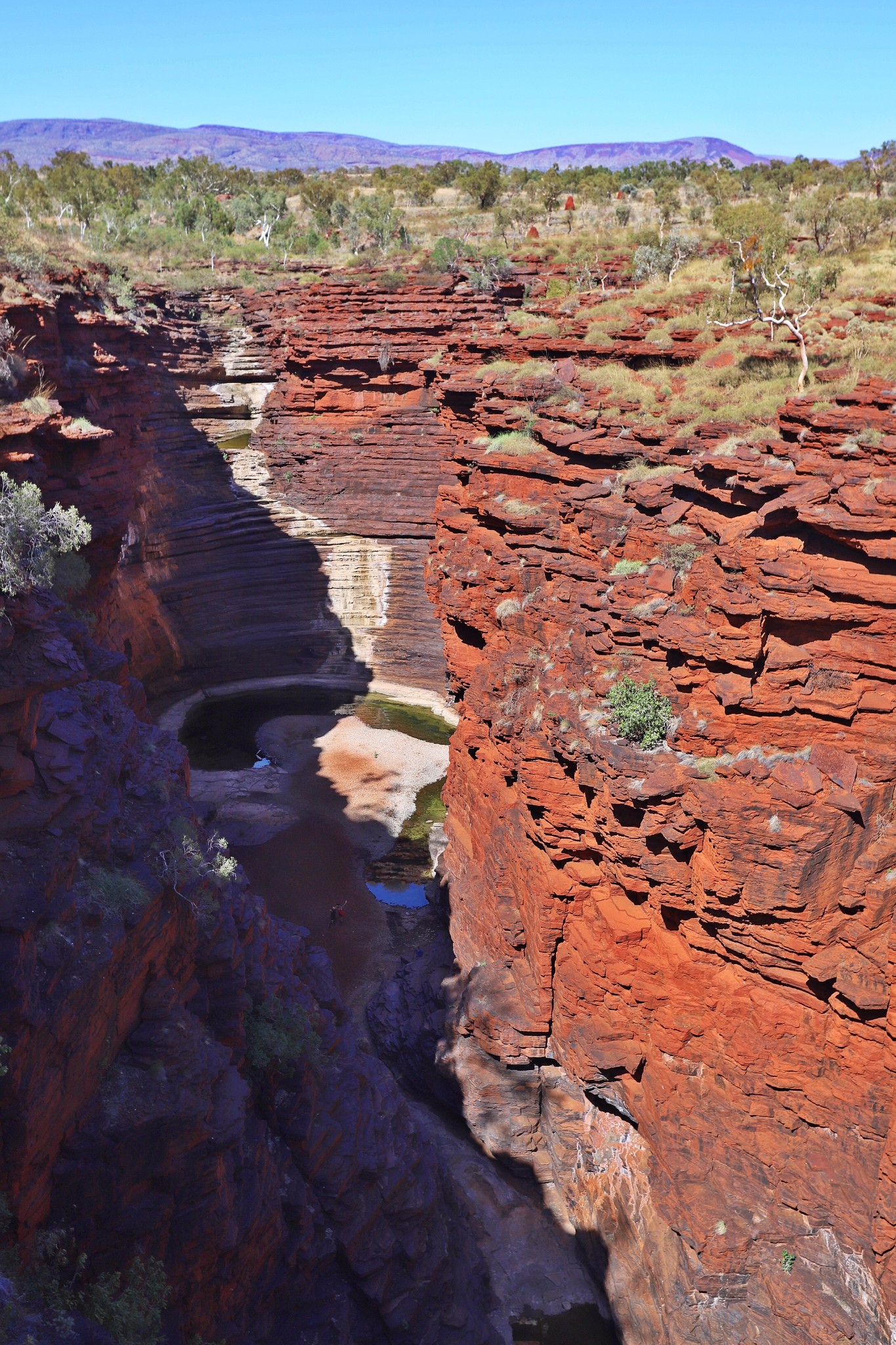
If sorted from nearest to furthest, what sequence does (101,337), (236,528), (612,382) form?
(612,382) → (101,337) → (236,528)

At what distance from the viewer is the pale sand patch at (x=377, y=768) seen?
29234mm

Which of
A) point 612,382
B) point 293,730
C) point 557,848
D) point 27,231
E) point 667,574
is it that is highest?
point 27,231

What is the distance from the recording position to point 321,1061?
12.9m

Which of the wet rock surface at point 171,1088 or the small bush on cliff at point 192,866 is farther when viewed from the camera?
the small bush on cliff at point 192,866

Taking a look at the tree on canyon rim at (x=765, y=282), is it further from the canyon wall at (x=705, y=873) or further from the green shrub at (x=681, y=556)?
the green shrub at (x=681, y=556)

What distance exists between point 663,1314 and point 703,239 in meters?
34.4

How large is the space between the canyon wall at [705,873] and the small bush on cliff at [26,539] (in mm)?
7803

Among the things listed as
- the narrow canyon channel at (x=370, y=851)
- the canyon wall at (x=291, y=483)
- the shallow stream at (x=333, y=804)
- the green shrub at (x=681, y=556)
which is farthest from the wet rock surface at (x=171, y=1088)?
the canyon wall at (x=291, y=483)

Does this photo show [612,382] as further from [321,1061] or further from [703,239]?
[703,239]

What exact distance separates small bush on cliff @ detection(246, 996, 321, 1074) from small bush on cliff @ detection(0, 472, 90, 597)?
6148mm

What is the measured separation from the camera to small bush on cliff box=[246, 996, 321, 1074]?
11.6 m

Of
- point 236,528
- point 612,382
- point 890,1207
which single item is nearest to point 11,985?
point 890,1207

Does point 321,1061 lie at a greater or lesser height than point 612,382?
lesser

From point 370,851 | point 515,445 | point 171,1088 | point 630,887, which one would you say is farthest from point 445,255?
point 171,1088
